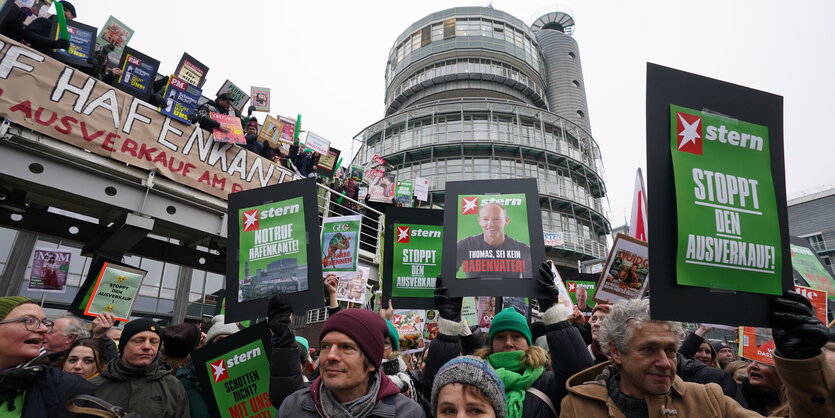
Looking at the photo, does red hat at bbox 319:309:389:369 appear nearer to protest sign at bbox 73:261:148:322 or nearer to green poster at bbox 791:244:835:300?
protest sign at bbox 73:261:148:322

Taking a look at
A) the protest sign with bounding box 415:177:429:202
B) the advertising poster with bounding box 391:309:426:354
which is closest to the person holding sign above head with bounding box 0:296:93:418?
the advertising poster with bounding box 391:309:426:354

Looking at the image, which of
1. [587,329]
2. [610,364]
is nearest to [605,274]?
[587,329]

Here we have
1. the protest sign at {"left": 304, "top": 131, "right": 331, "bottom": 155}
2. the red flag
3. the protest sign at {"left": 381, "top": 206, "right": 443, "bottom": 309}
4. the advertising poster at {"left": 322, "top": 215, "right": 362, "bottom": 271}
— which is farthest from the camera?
the protest sign at {"left": 304, "top": 131, "right": 331, "bottom": 155}

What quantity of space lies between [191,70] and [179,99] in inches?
62.4

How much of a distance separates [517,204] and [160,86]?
26.0ft

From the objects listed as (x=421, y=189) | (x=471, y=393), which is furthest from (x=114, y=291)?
(x=421, y=189)

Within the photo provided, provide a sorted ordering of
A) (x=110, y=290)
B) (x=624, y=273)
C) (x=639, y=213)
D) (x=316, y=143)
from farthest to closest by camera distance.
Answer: (x=316, y=143) → (x=639, y=213) → (x=110, y=290) → (x=624, y=273)

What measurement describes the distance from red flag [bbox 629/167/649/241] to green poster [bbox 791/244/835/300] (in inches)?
76.1

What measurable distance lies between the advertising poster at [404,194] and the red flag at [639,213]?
9.78 metres

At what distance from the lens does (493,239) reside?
12.3 ft

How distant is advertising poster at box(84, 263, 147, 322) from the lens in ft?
16.2

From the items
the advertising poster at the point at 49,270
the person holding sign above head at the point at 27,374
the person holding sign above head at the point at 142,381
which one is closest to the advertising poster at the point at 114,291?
the advertising poster at the point at 49,270

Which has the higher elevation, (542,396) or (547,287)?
(547,287)

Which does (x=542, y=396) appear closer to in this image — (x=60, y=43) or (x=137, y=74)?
(x=137, y=74)
